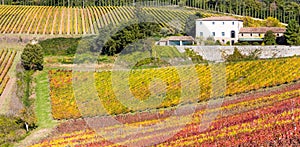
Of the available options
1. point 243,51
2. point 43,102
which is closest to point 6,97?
point 43,102

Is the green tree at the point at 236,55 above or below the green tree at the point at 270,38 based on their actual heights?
below

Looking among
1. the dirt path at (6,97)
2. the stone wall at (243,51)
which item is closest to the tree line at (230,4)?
the stone wall at (243,51)

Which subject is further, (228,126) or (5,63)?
(5,63)

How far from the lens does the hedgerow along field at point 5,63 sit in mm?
31794

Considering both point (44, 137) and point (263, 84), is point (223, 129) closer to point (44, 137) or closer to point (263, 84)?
point (44, 137)

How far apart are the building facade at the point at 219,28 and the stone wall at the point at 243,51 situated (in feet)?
→ 21.5

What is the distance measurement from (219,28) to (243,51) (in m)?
9.06

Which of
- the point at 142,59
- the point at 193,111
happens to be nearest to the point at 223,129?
the point at 193,111

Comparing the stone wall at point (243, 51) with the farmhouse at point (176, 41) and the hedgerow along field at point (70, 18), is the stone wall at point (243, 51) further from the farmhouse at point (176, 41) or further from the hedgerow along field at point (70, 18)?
the hedgerow along field at point (70, 18)

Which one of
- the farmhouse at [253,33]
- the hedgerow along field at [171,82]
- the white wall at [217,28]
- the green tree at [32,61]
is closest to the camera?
the hedgerow along field at [171,82]

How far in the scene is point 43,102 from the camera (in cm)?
2741

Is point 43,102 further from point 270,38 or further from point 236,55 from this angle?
point 270,38

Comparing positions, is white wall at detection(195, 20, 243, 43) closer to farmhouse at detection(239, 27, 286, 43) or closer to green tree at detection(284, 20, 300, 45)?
farmhouse at detection(239, 27, 286, 43)

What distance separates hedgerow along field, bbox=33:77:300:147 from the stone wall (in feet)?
45.8
